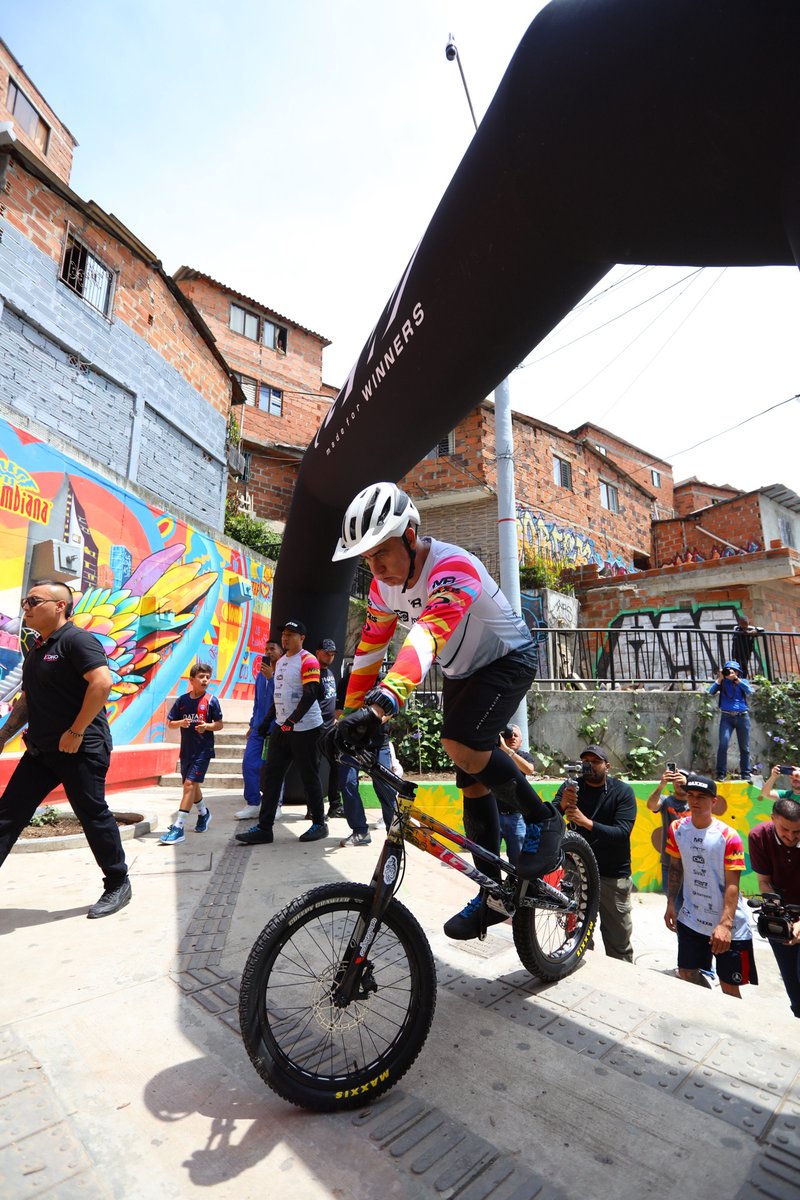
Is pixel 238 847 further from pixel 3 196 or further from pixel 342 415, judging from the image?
pixel 3 196

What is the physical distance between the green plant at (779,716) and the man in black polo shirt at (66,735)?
397 inches

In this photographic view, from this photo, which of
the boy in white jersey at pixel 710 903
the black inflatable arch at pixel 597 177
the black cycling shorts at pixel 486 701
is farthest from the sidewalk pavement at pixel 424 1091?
the black inflatable arch at pixel 597 177

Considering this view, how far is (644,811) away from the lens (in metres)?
8.84

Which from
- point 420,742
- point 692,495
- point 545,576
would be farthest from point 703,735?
point 692,495

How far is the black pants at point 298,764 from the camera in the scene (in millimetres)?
→ 5954

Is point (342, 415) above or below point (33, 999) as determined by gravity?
above

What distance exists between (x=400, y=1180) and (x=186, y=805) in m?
4.90

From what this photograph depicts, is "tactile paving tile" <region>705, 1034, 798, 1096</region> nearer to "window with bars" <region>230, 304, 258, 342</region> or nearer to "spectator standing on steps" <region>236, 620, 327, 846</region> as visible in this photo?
"spectator standing on steps" <region>236, 620, 327, 846</region>

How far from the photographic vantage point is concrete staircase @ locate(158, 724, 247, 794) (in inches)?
374

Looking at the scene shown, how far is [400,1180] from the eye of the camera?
5.55 ft

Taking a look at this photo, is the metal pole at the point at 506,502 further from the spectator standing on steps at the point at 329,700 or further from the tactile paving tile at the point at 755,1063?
the tactile paving tile at the point at 755,1063

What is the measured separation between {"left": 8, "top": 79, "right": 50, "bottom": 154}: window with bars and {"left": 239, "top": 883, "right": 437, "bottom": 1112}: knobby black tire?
1227 inches

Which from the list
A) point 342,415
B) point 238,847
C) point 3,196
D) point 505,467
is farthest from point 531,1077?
point 3,196

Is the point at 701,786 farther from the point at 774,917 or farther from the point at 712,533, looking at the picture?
the point at 712,533
